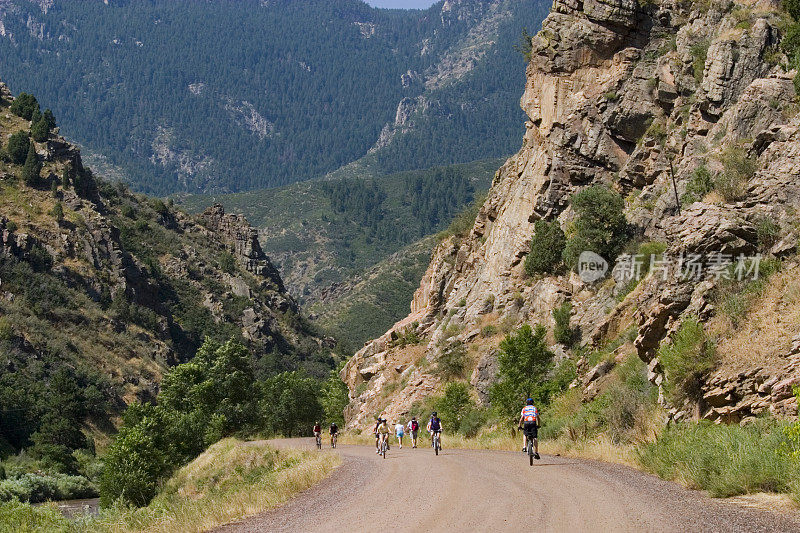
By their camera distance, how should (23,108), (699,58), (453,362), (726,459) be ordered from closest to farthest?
(726,459) → (699,58) → (453,362) → (23,108)

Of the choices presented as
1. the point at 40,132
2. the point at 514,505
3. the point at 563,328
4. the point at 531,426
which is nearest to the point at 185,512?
the point at 514,505

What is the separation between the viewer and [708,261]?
21547 millimetres

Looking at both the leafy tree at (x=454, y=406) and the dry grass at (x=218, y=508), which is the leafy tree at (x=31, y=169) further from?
the dry grass at (x=218, y=508)

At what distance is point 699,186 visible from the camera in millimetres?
32656

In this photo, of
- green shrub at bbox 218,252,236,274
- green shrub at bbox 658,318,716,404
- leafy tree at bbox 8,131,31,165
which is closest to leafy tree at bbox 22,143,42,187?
leafy tree at bbox 8,131,31,165

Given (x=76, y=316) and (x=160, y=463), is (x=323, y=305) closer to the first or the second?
(x=76, y=316)

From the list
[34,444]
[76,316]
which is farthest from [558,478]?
[76,316]

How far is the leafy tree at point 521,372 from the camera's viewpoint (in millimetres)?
34844

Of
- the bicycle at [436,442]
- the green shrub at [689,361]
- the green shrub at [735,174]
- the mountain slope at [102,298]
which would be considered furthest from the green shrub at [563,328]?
the mountain slope at [102,298]

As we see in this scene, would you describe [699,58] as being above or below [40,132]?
below

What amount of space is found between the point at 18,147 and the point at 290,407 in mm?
56491

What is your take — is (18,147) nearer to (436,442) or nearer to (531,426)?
(436,442)

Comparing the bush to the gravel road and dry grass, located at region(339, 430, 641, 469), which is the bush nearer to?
dry grass, located at region(339, 430, 641, 469)

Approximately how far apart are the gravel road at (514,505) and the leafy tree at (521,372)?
572 inches
